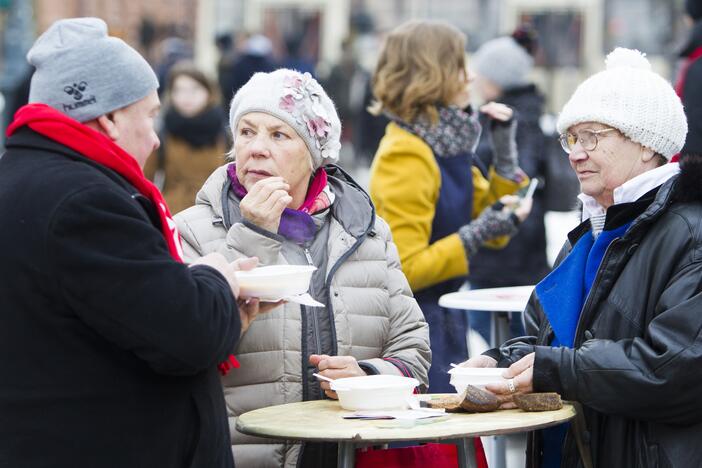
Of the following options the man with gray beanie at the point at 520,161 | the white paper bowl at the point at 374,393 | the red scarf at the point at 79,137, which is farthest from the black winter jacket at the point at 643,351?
the man with gray beanie at the point at 520,161

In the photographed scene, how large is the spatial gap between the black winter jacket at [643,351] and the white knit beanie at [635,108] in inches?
6.9

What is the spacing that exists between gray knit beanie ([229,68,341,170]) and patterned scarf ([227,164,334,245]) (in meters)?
0.08

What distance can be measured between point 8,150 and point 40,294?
0.40 meters

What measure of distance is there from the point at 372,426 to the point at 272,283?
1.43ft

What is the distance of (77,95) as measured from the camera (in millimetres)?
3115

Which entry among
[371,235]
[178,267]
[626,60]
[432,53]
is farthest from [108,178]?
[432,53]

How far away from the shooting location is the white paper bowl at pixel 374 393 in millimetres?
3545

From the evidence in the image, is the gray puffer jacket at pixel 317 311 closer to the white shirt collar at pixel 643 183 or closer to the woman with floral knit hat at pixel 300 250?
the woman with floral knit hat at pixel 300 250

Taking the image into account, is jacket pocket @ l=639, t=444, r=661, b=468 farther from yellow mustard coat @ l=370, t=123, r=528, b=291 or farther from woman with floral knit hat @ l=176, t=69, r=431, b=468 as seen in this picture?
yellow mustard coat @ l=370, t=123, r=528, b=291

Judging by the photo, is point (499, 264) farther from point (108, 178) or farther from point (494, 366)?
point (108, 178)

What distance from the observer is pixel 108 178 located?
3014 mm

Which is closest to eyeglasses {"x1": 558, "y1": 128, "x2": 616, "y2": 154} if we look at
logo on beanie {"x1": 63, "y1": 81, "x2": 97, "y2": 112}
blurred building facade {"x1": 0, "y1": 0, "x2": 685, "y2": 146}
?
logo on beanie {"x1": 63, "y1": 81, "x2": 97, "y2": 112}

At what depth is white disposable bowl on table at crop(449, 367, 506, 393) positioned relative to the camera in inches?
142

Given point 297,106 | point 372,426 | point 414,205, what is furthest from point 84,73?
point 414,205
